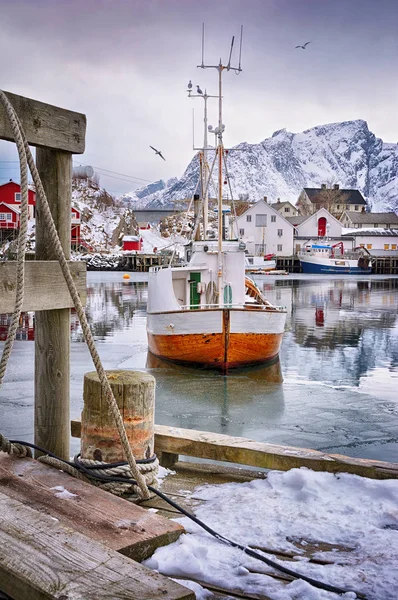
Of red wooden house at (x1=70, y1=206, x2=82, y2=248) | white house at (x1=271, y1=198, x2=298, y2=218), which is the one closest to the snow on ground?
red wooden house at (x1=70, y1=206, x2=82, y2=248)

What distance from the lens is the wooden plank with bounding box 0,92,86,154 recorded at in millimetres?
3939

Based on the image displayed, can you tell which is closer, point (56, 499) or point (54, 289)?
point (56, 499)

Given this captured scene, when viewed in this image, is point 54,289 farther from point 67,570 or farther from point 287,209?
point 287,209

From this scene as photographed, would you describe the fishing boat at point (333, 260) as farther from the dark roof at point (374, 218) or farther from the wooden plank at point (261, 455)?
the wooden plank at point (261, 455)

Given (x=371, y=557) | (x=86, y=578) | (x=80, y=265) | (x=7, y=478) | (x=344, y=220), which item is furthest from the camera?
(x=344, y=220)

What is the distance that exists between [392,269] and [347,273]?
1170cm

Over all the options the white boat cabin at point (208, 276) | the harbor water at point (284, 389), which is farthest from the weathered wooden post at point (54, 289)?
the white boat cabin at point (208, 276)

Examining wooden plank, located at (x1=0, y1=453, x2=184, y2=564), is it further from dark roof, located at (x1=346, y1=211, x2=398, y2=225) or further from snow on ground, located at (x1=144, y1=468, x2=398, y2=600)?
dark roof, located at (x1=346, y1=211, x2=398, y2=225)

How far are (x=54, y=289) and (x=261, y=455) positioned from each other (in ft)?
6.61

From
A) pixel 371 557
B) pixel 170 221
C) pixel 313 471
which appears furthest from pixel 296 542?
pixel 170 221

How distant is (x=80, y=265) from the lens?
4488 millimetres

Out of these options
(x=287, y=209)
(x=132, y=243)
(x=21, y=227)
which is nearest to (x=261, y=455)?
(x=21, y=227)

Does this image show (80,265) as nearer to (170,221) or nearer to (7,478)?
(7,478)

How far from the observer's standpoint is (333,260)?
80312mm
